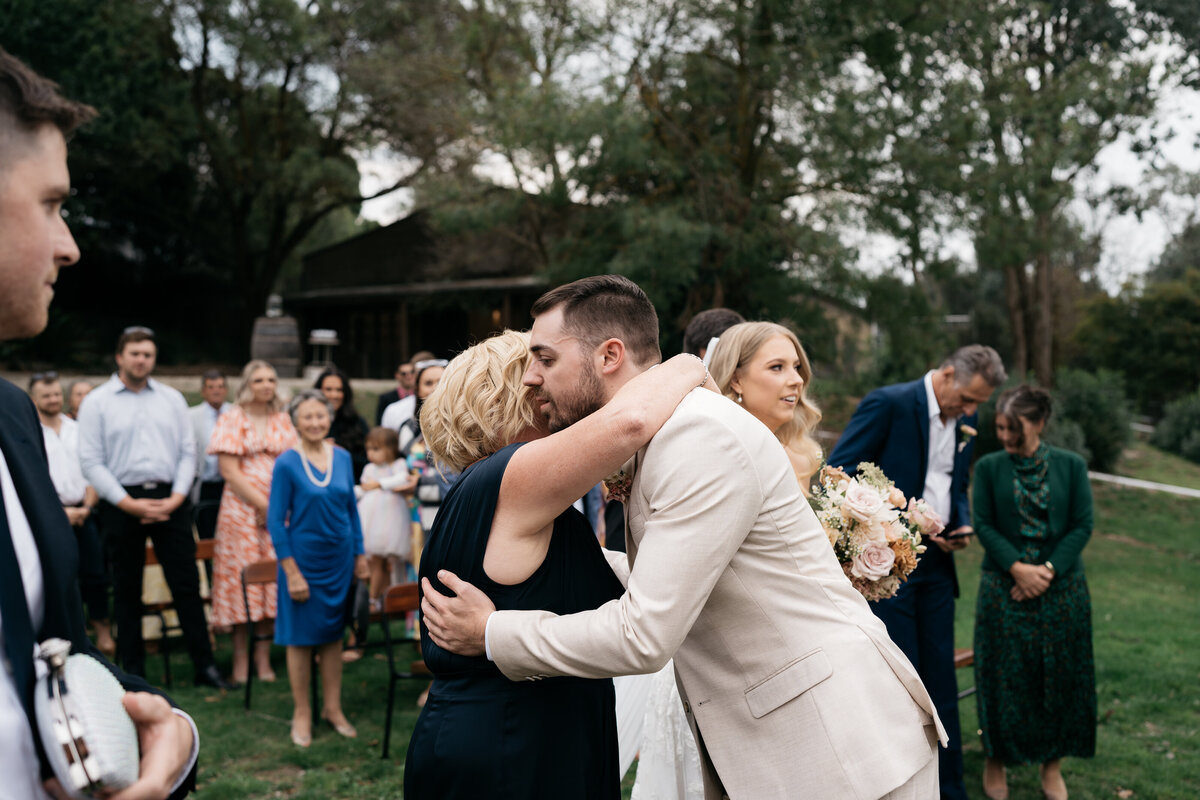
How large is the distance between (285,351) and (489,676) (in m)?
22.0

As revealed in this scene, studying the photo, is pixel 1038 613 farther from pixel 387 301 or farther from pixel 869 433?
pixel 387 301

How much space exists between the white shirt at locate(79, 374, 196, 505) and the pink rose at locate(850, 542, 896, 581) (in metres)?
5.57

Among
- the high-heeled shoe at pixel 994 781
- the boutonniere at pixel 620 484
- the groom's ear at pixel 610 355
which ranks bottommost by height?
the high-heeled shoe at pixel 994 781

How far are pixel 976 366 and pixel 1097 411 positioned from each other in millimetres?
16988

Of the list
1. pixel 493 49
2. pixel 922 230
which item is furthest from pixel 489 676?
pixel 493 49

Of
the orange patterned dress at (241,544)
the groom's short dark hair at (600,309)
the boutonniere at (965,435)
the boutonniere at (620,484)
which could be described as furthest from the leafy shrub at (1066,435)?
the groom's short dark hair at (600,309)

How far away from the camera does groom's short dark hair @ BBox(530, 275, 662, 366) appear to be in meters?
2.57

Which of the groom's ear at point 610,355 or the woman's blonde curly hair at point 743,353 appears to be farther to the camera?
the woman's blonde curly hair at point 743,353

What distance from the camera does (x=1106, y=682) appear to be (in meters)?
7.81

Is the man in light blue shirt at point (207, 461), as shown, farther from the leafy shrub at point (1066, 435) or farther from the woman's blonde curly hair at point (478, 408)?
the leafy shrub at point (1066, 435)

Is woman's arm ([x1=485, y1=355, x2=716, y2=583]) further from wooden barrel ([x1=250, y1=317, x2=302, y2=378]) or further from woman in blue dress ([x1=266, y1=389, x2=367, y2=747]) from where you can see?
wooden barrel ([x1=250, y1=317, x2=302, y2=378])

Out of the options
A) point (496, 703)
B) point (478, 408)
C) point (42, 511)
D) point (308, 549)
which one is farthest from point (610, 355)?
point (308, 549)

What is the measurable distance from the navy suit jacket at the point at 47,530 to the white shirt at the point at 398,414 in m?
6.86

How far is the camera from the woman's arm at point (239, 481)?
716 centimetres
